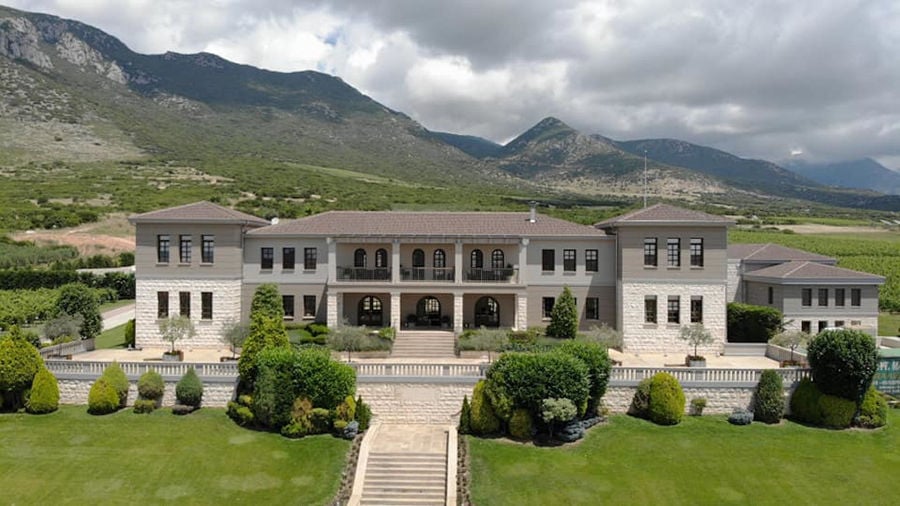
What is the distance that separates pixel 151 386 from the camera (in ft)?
76.8

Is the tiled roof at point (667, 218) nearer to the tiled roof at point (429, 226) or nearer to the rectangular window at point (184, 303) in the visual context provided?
the tiled roof at point (429, 226)

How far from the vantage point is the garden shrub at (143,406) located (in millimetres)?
23266

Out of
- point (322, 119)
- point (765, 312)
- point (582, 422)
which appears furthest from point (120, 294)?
point (322, 119)

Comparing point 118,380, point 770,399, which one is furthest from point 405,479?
point 770,399

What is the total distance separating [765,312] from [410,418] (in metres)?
19.6

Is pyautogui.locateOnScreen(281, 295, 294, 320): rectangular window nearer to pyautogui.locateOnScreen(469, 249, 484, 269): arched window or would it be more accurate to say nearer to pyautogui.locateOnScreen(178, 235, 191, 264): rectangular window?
pyautogui.locateOnScreen(178, 235, 191, 264): rectangular window

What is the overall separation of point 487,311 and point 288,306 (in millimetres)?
11334

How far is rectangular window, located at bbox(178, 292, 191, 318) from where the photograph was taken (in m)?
32.2

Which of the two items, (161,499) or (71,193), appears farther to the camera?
(71,193)

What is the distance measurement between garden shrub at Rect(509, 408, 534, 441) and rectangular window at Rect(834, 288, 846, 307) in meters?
21.6

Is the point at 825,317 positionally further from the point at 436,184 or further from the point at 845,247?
the point at 436,184

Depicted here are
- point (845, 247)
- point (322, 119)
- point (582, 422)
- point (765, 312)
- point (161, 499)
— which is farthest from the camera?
point (322, 119)

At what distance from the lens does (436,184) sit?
113938 millimetres

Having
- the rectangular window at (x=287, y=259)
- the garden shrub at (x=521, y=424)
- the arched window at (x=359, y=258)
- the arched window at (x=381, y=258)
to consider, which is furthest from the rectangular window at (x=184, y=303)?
the garden shrub at (x=521, y=424)
